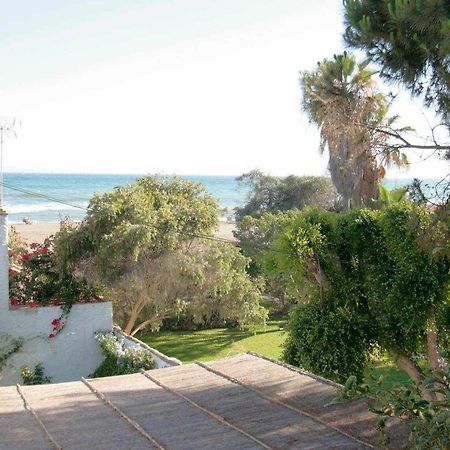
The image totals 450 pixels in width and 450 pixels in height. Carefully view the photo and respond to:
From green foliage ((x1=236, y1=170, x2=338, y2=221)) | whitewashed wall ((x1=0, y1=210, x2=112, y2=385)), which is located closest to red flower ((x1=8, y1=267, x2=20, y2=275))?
whitewashed wall ((x1=0, y1=210, x2=112, y2=385))

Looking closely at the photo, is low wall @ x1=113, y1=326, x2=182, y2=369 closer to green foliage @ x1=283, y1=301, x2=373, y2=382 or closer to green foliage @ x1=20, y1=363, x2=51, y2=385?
green foliage @ x1=20, y1=363, x2=51, y2=385

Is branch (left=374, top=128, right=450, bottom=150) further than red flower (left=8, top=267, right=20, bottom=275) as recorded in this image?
No

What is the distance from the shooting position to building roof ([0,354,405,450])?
646 centimetres

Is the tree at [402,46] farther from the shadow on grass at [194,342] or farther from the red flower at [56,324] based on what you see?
the shadow on grass at [194,342]

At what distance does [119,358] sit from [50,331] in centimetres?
160

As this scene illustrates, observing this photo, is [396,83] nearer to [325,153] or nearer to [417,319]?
[417,319]

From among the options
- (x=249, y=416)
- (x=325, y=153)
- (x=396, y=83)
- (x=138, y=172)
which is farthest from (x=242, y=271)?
(x=138, y=172)

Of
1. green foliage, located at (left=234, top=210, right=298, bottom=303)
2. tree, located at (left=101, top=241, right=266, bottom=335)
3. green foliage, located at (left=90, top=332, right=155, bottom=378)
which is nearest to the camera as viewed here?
green foliage, located at (left=90, top=332, right=155, bottom=378)

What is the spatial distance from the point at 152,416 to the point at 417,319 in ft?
21.1

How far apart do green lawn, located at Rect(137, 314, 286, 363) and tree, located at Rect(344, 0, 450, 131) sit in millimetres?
10990

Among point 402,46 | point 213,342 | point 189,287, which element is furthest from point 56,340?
point 402,46

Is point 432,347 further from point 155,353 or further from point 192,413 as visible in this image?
point 192,413

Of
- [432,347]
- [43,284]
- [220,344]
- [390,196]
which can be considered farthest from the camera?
[220,344]

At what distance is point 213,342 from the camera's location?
2150 cm
